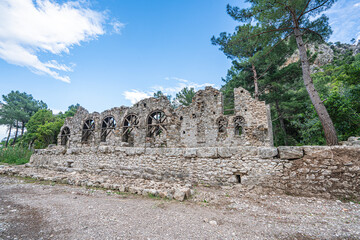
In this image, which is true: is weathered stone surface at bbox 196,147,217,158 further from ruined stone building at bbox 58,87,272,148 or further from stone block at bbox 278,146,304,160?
ruined stone building at bbox 58,87,272,148

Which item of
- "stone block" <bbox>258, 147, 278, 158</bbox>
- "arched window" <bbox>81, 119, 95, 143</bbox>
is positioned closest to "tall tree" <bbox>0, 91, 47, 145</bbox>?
"arched window" <bbox>81, 119, 95, 143</bbox>

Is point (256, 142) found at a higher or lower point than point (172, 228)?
higher

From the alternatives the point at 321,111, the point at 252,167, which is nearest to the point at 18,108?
the point at 252,167

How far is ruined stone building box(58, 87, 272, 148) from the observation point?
1188cm

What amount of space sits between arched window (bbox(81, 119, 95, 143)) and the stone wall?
8.77m

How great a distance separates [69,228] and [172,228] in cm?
158

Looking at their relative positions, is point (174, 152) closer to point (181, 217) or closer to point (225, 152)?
point (225, 152)

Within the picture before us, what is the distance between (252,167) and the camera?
4215mm

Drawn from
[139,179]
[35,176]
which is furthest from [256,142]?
[35,176]

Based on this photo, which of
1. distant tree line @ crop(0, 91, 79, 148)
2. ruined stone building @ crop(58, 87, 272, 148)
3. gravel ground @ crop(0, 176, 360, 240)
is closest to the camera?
gravel ground @ crop(0, 176, 360, 240)

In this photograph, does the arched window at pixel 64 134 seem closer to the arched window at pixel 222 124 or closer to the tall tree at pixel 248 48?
the arched window at pixel 222 124

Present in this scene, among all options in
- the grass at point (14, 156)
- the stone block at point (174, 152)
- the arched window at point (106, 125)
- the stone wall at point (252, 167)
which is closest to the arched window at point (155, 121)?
the arched window at point (106, 125)

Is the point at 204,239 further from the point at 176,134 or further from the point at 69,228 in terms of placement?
the point at 176,134

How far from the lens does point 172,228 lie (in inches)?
92.9
